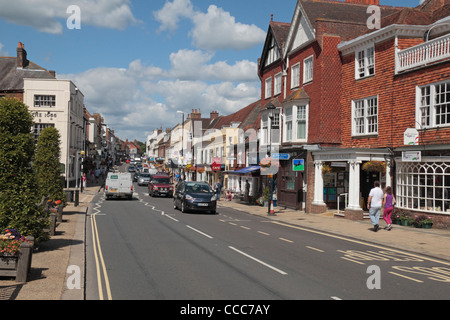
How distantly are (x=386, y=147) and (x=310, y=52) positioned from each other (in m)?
8.65

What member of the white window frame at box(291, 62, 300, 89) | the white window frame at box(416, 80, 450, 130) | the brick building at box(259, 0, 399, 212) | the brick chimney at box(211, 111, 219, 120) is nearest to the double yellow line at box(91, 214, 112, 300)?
the brick building at box(259, 0, 399, 212)

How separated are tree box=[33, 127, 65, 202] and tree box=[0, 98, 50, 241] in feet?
23.9

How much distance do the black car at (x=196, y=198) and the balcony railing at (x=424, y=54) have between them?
11.9 metres

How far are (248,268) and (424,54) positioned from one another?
47.7ft

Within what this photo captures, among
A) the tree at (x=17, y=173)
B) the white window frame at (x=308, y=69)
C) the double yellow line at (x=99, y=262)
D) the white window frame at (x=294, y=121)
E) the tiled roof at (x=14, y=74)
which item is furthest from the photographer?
the tiled roof at (x=14, y=74)

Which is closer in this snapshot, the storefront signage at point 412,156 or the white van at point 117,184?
the storefront signage at point 412,156

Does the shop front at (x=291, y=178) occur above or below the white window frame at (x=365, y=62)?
below

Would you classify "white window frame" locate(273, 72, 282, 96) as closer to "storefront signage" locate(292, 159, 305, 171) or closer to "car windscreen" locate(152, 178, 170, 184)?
"storefront signage" locate(292, 159, 305, 171)

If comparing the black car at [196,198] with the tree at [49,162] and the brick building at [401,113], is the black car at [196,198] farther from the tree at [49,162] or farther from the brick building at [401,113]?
the tree at [49,162]

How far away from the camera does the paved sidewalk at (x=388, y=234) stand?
13094 millimetres

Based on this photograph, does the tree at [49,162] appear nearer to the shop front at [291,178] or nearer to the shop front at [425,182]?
the shop front at [291,178]

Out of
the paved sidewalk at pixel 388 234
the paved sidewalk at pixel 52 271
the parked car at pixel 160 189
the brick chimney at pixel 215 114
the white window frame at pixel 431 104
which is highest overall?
the brick chimney at pixel 215 114

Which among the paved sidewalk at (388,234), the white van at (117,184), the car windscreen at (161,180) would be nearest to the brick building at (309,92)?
the paved sidewalk at (388,234)

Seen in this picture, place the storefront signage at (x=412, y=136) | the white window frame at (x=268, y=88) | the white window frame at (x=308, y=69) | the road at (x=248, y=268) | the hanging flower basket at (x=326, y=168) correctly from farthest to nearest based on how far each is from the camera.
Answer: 1. the white window frame at (x=268, y=88)
2. the white window frame at (x=308, y=69)
3. the hanging flower basket at (x=326, y=168)
4. the storefront signage at (x=412, y=136)
5. the road at (x=248, y=268)
